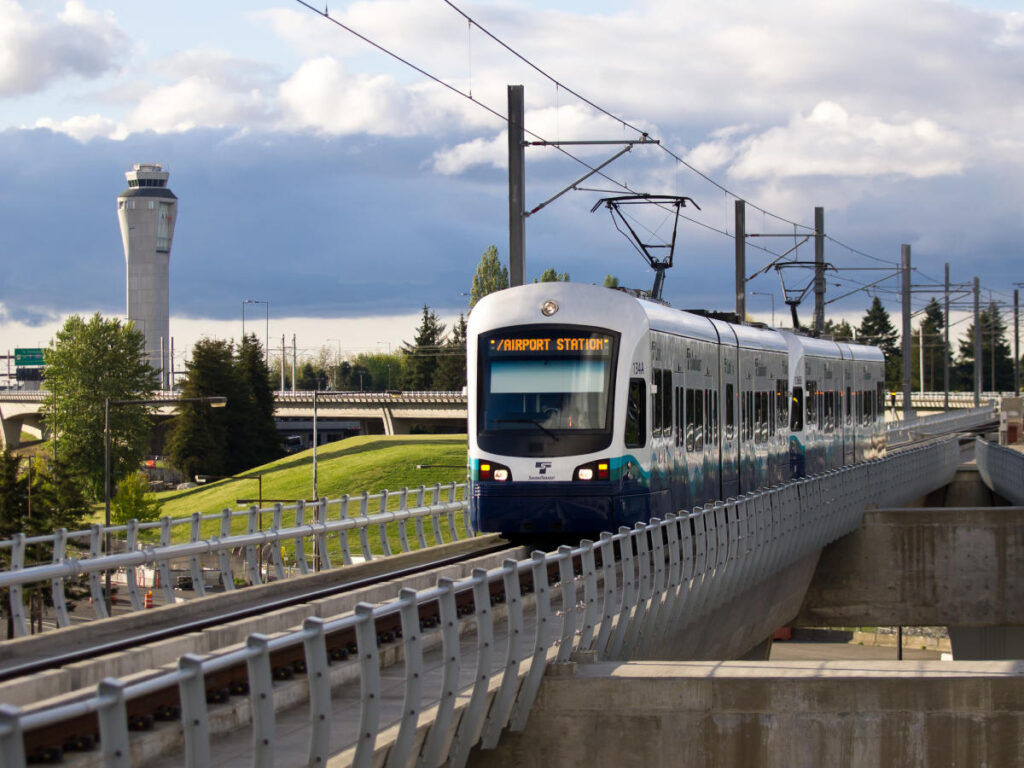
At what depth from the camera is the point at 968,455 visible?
6184 cm

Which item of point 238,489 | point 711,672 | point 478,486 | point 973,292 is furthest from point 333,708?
point 238,489

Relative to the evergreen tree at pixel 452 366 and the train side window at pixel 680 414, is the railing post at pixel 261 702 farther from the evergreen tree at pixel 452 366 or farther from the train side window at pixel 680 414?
the evergreen tree at pixel 452 366

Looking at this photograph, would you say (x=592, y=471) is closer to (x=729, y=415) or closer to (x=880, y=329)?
(x=729, y=415)

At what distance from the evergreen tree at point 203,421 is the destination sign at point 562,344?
10188 cm

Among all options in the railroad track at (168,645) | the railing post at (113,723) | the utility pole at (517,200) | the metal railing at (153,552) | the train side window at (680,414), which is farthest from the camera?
the utility pole at (517,200)

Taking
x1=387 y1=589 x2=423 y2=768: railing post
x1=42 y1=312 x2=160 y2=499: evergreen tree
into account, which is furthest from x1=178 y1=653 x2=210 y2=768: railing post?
x1=42 y1=312 x2=160 y2=499: evergreen tree

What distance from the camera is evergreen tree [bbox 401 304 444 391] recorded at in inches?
6516

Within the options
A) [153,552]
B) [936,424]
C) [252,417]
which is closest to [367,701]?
[153,552]

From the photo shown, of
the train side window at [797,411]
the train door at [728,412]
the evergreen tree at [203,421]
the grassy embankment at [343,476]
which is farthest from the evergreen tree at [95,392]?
the train door at [728,412]

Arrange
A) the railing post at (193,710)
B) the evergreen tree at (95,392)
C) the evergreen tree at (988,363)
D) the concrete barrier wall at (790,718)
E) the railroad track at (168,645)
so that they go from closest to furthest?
1. the railing post at (193,710)
2. the railroad track at (168,645)
3. the concrete barrier wall at (790,718)
4. the evergreen tree at (95,392)
5. the evergreen tree at (988,363)

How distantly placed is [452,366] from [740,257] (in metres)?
115

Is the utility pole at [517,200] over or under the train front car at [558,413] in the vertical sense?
over

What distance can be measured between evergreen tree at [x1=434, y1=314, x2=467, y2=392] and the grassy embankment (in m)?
42.2

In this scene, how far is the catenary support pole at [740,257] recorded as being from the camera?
141 feet
